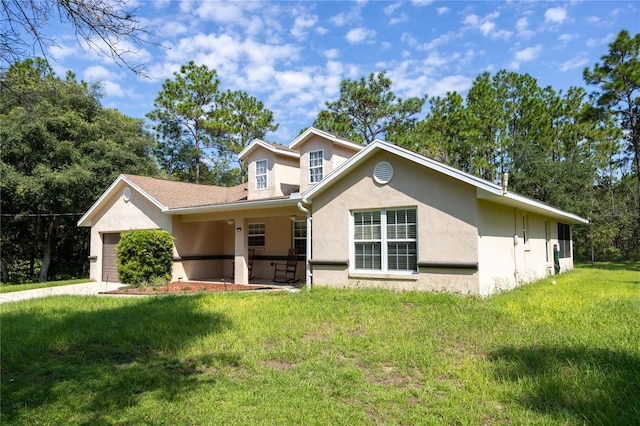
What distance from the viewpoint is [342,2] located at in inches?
376

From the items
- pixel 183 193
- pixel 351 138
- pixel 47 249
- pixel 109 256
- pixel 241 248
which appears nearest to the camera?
pixel 241 248

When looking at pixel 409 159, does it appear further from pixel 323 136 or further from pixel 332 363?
pixel 332 363

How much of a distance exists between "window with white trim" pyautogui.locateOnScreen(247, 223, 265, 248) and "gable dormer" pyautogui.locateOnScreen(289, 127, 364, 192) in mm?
3266

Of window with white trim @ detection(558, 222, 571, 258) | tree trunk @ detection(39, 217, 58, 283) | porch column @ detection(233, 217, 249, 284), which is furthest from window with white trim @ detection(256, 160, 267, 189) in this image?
tree trunk @ detection(39, 217, 58, 283)

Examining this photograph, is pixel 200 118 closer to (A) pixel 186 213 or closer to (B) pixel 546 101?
(A) pixel 186 213

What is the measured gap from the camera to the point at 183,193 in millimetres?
18109

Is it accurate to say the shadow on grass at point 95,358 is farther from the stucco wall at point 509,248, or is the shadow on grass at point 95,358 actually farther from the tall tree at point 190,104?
the tall tree at point 190,104

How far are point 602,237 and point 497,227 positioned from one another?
19.8 metres

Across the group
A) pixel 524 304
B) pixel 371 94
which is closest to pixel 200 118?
pixel 371 94

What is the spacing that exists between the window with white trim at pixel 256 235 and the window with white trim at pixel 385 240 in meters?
6.07

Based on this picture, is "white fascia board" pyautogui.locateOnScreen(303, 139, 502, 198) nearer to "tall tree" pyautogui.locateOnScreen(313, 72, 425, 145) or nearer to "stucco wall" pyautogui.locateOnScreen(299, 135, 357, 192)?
"stucco wall" pyautogui.locateOnScreen(299, 135, 357, 192)

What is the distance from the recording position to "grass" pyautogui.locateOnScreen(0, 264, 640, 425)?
4098 mm

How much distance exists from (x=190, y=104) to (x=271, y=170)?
1974 cm

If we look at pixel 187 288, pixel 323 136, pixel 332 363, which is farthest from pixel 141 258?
pixel 332 363
